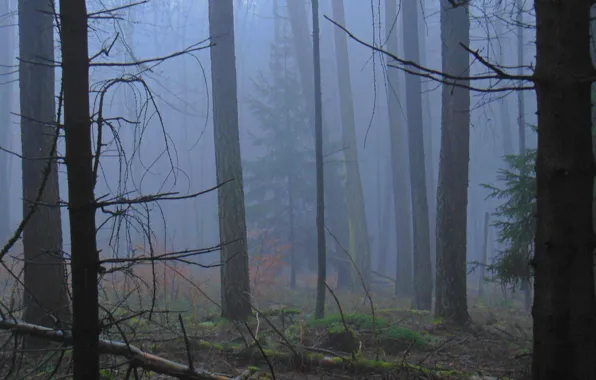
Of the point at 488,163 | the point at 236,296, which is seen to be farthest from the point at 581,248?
the point at 488,163

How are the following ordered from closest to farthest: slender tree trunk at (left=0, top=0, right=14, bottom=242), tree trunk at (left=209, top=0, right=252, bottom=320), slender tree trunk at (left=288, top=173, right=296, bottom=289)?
1. tree trunk at (left=209, top=0, right=252, bottom=320)
2. slender tree trunk at (left=288, top=173, right=296, bottom=289)
3. slender tree trunk at (left=0, top=0, right=14, bottom=242)

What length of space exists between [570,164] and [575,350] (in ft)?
2.98

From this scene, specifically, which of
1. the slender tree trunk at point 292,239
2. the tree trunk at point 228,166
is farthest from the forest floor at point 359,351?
the slender tree trunk at point 292,239

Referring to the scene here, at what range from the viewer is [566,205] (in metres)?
2.40

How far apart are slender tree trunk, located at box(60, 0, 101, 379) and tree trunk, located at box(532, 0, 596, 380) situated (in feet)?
7.36

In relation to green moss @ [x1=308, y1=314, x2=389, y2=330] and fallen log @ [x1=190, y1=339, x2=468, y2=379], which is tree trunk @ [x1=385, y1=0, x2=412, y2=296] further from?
fallen log @ [x1=190, y1=339, x2=468, y2=379]

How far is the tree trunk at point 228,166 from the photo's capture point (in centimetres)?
954

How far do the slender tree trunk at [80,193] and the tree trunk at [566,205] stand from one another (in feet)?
7.36

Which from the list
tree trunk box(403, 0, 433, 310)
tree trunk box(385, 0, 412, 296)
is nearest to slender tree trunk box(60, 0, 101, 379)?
tree trunk box(403, 0, 433, 310)

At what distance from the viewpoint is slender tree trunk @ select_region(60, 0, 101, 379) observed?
2.39 m

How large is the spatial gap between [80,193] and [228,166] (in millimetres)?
7480

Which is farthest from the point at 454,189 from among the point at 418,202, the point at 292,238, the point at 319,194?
the point at 292,238

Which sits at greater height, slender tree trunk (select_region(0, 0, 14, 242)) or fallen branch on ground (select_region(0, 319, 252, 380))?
slender tree trunk (select_region(0, 0, 14, 242))

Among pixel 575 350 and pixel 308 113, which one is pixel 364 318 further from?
pixel 308 113
